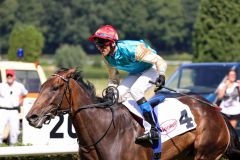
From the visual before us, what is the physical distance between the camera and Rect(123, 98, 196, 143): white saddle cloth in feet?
24.5

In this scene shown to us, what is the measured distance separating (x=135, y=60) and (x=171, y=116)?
884mm

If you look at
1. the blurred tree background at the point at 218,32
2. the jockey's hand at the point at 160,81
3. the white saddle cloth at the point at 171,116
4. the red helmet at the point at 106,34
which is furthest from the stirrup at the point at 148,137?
the blurred tree background at the point at 218,32

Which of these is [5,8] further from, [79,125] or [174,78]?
[79,125]

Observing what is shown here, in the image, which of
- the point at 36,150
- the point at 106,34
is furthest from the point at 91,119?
the point at 36,150

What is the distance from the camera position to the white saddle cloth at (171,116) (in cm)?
748

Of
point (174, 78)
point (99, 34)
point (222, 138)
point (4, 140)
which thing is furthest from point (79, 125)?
point (174, 78)

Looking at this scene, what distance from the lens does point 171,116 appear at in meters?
7.68

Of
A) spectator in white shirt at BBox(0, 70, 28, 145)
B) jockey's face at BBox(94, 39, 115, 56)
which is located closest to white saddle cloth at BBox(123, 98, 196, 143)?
jockey's face at BBox(94, 39, 115, 56)

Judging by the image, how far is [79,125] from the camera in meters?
6.93

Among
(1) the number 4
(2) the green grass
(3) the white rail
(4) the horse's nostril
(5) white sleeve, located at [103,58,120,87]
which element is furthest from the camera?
(2) the green grass

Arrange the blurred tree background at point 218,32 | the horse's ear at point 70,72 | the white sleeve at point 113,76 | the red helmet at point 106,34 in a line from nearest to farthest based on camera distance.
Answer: the horse's ear at point 70,72 → the red helmet at point 106,34 → the white sleeve at point 113,76 → the blurred tree background at point 218,32

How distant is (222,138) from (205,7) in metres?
16.9

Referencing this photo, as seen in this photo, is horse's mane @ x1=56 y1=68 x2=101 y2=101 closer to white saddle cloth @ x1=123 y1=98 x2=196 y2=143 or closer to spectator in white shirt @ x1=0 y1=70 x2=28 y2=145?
white saddle cloth @ x1=123 y1=98 x2=196 y2=143

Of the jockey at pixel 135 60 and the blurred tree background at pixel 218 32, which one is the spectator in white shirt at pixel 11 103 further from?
the blurred tree background at pixel 218 32
